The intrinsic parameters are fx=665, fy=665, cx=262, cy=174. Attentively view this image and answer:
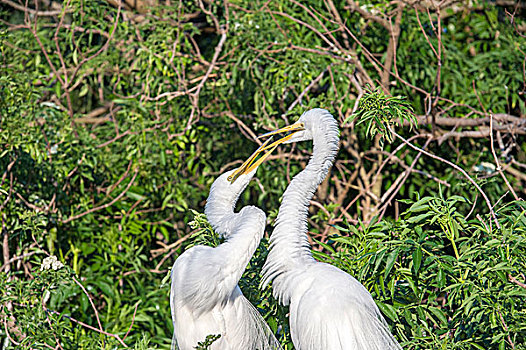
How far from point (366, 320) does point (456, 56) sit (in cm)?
228

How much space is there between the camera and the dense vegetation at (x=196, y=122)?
10.8 ft

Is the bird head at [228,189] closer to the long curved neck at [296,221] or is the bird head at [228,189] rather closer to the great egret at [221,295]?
the great egret at [221,295]

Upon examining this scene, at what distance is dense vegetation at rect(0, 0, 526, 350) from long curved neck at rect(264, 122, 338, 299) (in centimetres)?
71

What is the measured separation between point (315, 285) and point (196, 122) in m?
1.94

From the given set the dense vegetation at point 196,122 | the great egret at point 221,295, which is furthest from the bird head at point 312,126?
the dense vegetation at point 196,122

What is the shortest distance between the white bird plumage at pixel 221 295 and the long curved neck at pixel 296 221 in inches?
3.3

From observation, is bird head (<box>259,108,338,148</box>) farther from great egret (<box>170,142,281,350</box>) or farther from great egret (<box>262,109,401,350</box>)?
great egret (<box>170,142,281,350</box>)

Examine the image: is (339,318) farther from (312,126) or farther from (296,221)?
(312,126)

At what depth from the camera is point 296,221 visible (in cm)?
225

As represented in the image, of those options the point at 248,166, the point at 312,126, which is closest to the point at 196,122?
the point at 248,166

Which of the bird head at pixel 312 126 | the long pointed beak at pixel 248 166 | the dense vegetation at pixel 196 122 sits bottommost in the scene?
the dense vegetation at pixel 196 122

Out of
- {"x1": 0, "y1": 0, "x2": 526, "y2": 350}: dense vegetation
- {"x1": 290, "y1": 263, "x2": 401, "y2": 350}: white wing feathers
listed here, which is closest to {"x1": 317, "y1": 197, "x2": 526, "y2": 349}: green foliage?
{"x1": 290, "y1": 263, "x2": 401, "y2": 350}: white wing feathers

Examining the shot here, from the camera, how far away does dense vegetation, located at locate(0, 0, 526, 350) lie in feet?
10.8

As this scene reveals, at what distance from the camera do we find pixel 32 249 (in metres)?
3.31
